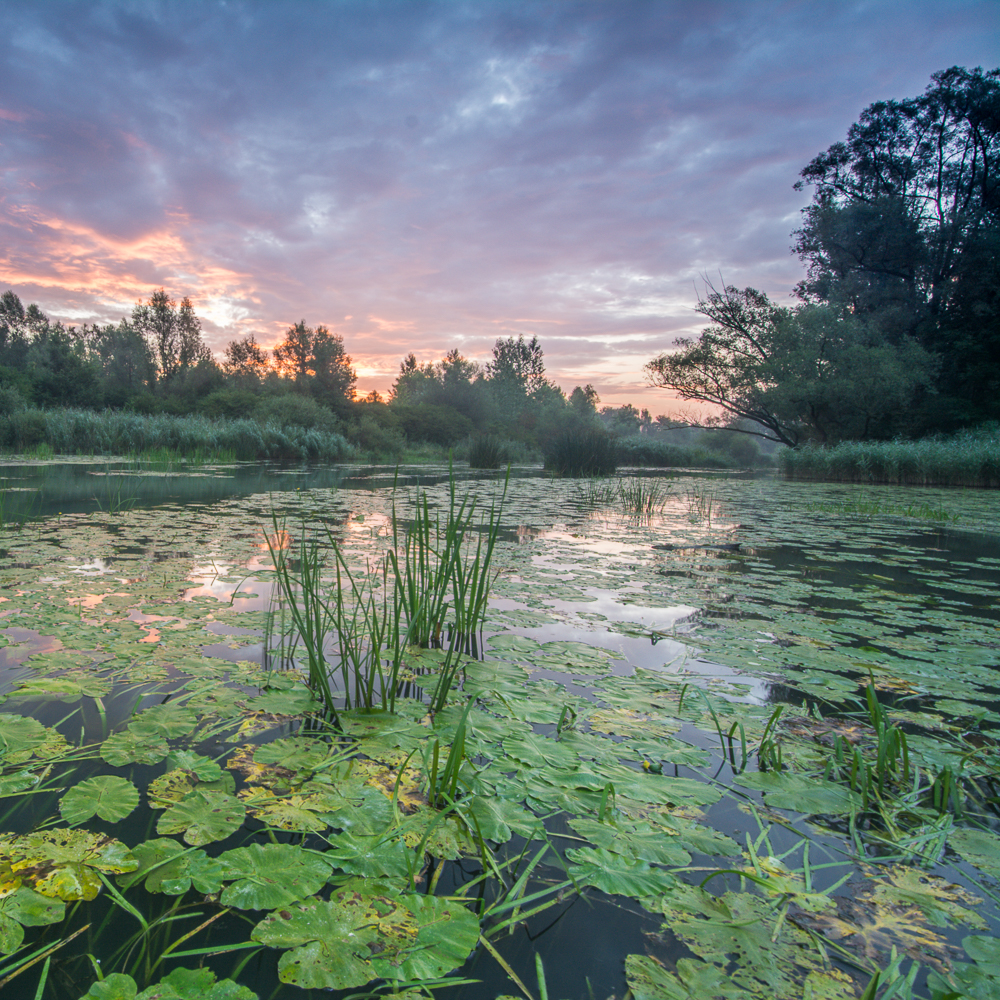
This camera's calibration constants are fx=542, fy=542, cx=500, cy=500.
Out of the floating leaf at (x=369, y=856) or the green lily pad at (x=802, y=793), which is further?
the green lily pad at (x=802, y=793)

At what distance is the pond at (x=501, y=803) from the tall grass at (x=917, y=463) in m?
11.6

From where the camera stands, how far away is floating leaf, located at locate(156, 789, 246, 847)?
0.95 metres

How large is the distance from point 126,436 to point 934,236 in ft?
78.7

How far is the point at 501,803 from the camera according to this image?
1102mm

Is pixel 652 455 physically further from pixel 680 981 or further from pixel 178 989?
pixel 178 989

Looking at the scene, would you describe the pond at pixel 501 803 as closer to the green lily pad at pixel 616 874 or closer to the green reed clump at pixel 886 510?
the green lily pad at pixel 616 874

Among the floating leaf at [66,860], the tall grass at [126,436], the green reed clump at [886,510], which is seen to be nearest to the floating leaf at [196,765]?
the floating leaf at [66,860]

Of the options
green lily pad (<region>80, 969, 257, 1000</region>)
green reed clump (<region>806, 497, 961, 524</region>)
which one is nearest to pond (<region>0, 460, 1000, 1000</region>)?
green lily pad (<region>80, 969, 257, 1000</region>)

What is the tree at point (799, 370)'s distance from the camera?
51.6 ft

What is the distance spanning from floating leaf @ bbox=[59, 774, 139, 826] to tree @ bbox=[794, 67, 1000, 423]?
2121 centimetres

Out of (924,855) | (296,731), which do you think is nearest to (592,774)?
(924,855)

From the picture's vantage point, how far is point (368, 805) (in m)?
1.07

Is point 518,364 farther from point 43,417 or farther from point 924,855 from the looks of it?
point 924,855

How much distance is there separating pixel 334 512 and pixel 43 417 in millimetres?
10918
